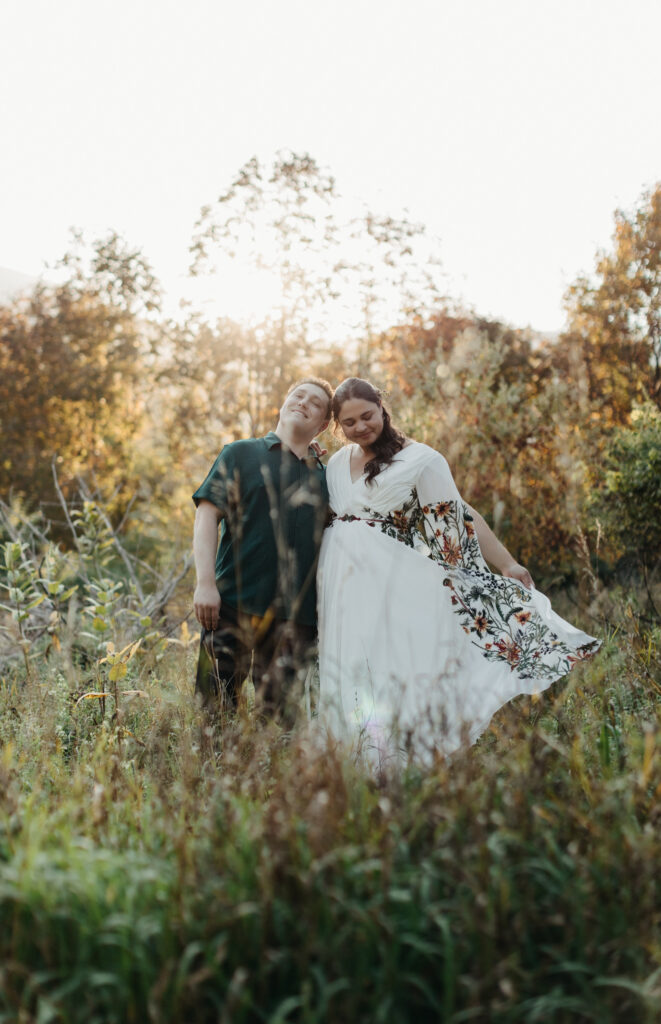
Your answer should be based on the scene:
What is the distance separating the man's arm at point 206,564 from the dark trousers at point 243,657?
9 centimetres

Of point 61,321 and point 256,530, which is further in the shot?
point 61,321

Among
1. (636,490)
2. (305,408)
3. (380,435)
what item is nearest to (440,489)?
(380,435)

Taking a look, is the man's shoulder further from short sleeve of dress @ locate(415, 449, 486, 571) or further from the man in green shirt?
short sleeve of dress @ locate(415, 449, 486, 571)

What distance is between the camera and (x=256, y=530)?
11.4 feet

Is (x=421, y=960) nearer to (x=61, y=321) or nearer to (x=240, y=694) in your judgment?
(x=240, y=694)

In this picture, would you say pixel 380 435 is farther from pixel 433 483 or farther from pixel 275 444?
pixel 275 444

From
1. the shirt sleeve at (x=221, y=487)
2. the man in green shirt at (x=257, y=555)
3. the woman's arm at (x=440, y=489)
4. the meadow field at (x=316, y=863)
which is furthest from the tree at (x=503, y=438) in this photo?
the shirt sleeve at (x=221, y=487)

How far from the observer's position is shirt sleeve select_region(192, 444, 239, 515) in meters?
3.46

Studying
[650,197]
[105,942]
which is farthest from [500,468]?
[650,197]

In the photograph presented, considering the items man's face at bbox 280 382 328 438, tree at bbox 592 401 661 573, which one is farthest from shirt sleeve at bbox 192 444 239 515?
tree at bbox 592 401 661 573

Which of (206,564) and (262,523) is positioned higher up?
(262,523)

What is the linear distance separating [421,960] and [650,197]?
11.3 meters

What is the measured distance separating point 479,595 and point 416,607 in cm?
28

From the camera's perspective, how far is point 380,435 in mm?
3576
